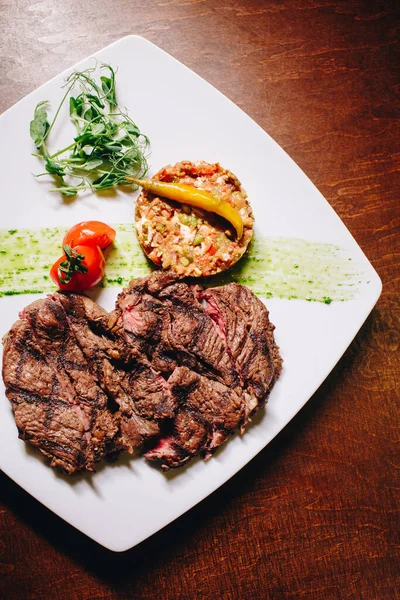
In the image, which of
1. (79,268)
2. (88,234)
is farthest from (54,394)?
(88,234)

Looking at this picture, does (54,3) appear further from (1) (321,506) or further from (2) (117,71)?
(1) (321,506)

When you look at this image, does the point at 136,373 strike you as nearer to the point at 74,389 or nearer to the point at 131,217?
the point at 74,389

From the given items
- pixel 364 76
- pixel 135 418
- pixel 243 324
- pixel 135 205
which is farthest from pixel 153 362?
pixel 364 76

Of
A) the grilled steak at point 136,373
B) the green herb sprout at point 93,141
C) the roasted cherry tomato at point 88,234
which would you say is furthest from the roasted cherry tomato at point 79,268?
the green herb sprout at point 93,141

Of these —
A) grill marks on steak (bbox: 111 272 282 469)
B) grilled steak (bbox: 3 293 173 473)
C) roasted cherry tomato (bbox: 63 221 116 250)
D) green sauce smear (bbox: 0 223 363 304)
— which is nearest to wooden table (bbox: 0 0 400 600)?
green sauce smear (bbox: 0 223 363 304)

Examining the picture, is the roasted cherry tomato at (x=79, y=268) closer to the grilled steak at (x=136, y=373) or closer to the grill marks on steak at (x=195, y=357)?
the grilled steak at (x=136, y=373)

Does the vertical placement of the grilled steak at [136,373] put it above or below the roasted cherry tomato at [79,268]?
below
